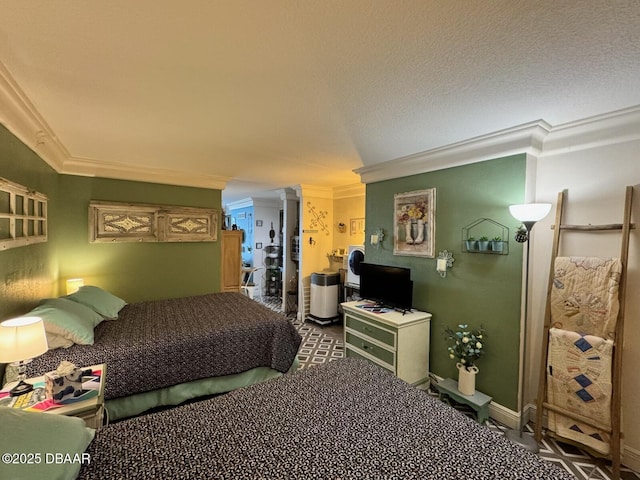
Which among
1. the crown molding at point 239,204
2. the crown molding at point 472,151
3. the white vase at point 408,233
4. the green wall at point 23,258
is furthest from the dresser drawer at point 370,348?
the crown molding at point 239,204

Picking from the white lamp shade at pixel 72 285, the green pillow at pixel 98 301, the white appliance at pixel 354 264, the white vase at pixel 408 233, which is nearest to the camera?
the green pillow at pixel 98 301

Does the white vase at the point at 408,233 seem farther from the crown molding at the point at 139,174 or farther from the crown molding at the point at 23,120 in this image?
the crown molding at the point at 23,120

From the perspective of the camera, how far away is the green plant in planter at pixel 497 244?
2.43m

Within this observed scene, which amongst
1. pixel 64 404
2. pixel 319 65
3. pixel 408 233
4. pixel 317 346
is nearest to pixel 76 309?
pixel 64 404

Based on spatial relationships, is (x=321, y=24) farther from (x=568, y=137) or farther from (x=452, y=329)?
(x=452, y=329)

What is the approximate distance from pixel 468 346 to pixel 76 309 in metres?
3.29

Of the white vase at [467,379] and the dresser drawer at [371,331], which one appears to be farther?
the dresser drawer at [371,331]

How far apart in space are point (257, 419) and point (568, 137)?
2.86 m

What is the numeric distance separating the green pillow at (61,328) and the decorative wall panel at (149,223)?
1862 millimetres

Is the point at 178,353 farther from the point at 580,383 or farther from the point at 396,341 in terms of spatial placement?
the point at 580,383

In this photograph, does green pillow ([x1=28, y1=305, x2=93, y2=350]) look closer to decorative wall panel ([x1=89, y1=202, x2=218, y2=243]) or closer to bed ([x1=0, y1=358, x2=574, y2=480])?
bed ([x1=0, y1=358, x2=574, y2=480])

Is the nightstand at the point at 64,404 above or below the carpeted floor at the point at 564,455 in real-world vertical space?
above

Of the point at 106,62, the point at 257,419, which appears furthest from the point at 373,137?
the point at 257,419

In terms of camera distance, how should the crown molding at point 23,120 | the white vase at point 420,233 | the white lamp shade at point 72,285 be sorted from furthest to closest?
the white lamp shade at point 72,285, the white vase at point 420,233, the crown molding at point 23,120
